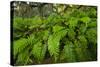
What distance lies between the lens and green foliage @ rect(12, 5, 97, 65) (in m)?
2.23

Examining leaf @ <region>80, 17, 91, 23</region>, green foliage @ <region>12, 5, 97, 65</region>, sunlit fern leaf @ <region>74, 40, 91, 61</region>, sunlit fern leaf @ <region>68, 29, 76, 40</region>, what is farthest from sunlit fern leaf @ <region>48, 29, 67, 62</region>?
leaf @ <region>80, 17, 91, 23</region>

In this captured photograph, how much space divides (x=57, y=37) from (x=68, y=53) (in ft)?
0.80

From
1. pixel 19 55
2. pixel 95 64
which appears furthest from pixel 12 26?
pixel 95 64

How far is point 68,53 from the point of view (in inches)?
94.1

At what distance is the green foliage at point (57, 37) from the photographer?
223 centimetres

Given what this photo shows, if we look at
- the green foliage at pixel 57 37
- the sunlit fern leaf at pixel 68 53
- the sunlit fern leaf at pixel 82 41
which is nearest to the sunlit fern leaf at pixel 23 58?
the green foliage at pixel 57 37

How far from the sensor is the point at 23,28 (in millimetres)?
2236

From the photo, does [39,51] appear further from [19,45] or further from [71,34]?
[71,34]

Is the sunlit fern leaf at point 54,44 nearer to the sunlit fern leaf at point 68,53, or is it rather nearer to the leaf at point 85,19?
the sunlit fern leaf at point 68,53

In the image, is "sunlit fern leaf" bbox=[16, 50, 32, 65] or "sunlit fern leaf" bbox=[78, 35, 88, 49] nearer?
"sunlit fern leaf" bbox=[16, 50, 32, 65]

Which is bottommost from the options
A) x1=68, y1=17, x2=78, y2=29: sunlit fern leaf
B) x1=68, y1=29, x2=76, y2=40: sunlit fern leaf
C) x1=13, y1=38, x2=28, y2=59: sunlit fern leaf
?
x1=13, y1=38, x2=28, y2=59: sunlit fern leaf

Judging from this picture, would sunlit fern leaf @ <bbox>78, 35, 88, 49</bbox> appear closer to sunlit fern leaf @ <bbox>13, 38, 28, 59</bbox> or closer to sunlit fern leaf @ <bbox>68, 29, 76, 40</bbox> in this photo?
sunlit fern leaf @ <bbox>68, 29, 76, 40</bbox>
